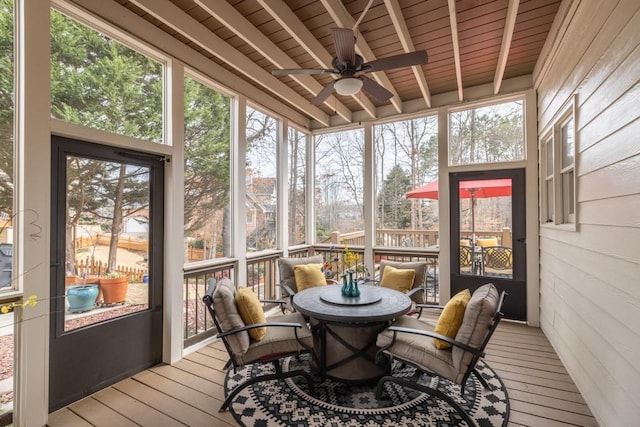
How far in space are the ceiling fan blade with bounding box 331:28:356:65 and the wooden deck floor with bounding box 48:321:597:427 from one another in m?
2.77

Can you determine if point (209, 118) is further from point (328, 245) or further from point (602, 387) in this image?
point (602, 387)

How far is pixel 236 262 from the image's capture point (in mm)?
3980

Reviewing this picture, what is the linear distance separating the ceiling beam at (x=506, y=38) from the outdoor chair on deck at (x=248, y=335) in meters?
3.14

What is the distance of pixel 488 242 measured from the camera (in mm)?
4414

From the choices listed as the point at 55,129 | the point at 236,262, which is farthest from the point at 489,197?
the point at 55,129

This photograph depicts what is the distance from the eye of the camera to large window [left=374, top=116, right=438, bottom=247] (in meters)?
4.80

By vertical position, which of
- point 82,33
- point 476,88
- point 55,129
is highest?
point 476,88

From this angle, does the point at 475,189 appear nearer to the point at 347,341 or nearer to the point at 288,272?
the point at 288,272

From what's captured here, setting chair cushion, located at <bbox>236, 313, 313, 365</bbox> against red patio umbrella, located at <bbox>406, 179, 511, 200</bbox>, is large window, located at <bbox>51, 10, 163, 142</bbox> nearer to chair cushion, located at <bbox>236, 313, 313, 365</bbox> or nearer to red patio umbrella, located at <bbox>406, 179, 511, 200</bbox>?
chair cushion, located at <bbox>236, 313, 313, 365</bbox>

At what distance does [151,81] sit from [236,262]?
2.22m

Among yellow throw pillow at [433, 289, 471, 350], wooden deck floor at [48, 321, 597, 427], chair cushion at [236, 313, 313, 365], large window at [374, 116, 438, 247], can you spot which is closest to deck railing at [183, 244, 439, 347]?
large window at [374, 116, 438, 247]

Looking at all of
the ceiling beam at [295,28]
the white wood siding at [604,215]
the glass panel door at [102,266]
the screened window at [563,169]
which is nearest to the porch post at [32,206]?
the glass panel door at [102,266]

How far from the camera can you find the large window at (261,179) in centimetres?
433

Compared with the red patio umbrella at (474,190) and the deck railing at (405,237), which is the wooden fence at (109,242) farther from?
the red patio umbrella at (474,190)
